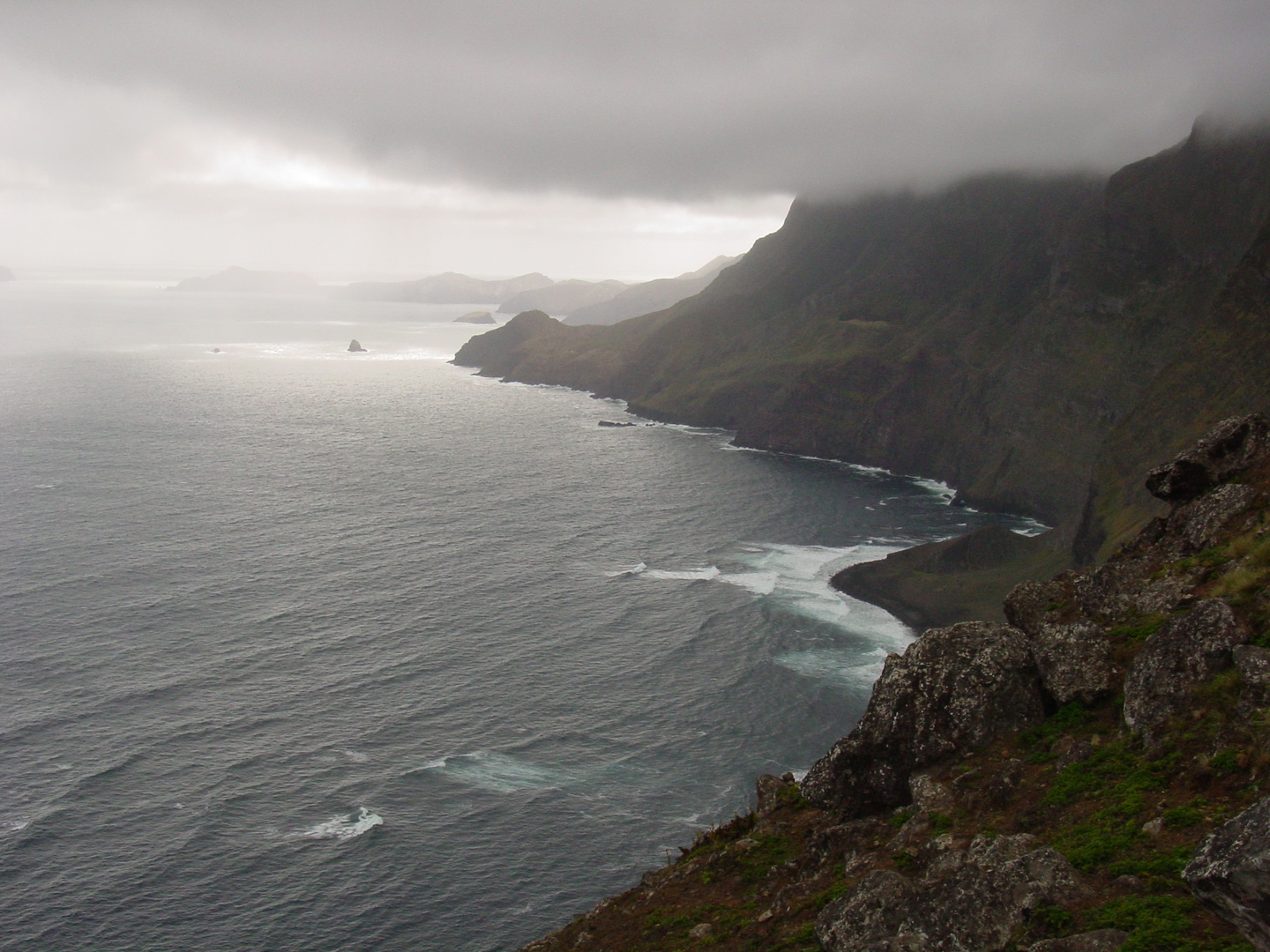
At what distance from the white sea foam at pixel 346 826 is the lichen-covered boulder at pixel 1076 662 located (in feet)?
160

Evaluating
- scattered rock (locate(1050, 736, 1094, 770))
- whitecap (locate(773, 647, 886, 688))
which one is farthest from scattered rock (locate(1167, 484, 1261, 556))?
whitecap (locate(773, 647, 886, 688))

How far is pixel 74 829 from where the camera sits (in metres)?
61.7

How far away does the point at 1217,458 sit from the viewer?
35375 millimetres

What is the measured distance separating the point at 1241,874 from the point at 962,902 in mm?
7611

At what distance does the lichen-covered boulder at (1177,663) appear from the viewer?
24.8 metres

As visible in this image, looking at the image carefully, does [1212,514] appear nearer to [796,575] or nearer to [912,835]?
[912,835]

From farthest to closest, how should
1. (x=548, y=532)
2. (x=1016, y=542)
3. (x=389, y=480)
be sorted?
1. (x=389, y=480)
2. (x=548, y=532)
3. (x=1016, y=542)

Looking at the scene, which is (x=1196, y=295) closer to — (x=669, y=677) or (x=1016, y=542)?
(x=1016, y=542)

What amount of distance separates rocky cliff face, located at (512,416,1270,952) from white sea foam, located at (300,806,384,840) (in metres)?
32.6

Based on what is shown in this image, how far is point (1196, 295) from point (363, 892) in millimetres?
148964

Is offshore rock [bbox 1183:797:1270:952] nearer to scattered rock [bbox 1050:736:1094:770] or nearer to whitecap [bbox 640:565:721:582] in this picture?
scattered rock [bbox 1050:736:1094:770]

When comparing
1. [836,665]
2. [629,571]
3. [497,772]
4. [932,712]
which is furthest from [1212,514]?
[629,571]

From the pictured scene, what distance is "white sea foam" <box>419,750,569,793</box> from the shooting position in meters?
69.2

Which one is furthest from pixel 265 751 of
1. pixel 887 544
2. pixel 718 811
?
pixel 887 544
